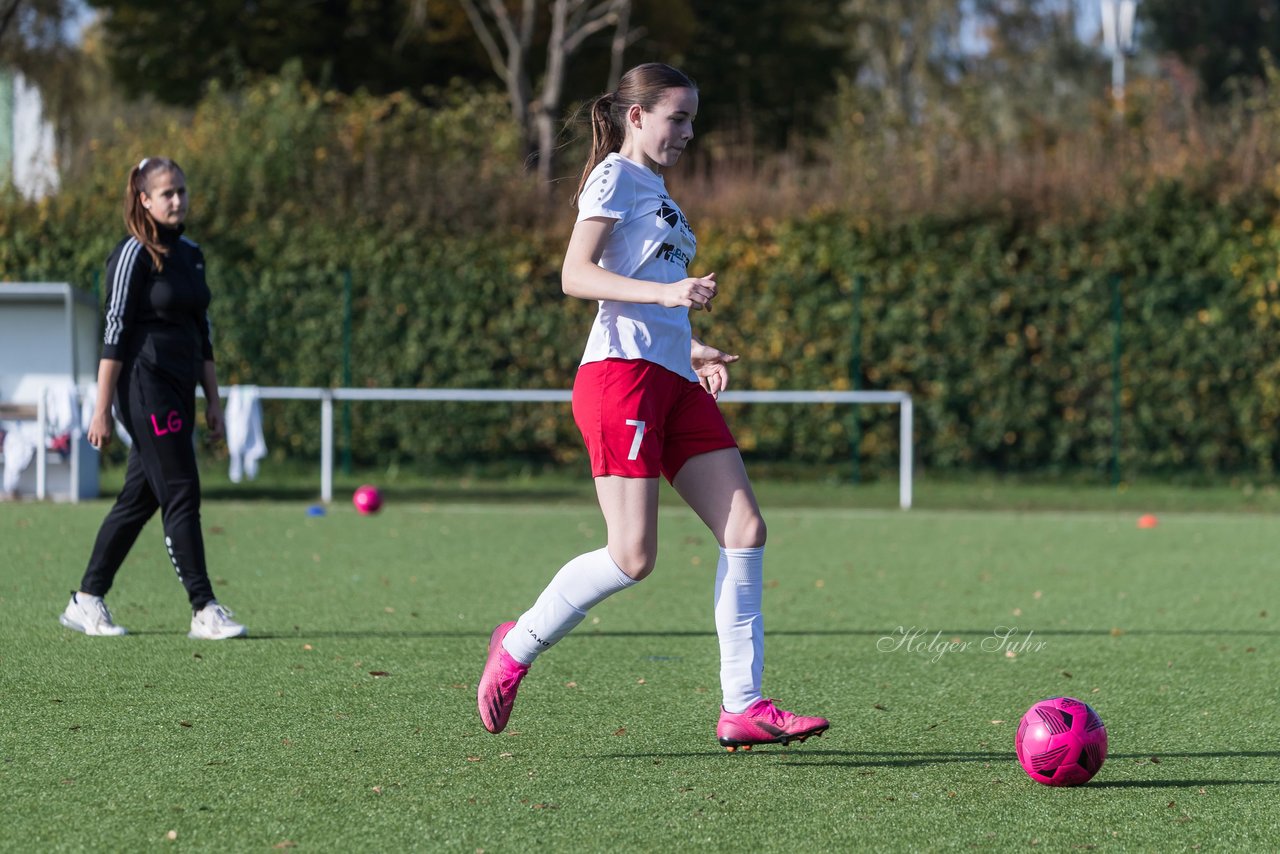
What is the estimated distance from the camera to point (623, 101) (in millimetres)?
4145

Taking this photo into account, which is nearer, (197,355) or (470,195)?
(197,355)

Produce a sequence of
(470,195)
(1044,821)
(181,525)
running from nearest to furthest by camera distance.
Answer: (1044,821) < (181,525) < (470,195)

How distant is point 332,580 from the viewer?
26.9ft

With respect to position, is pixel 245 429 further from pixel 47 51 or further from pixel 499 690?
pixel 47 51

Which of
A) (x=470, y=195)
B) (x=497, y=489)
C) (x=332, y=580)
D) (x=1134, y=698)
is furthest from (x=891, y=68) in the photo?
(x=1134, y=698)

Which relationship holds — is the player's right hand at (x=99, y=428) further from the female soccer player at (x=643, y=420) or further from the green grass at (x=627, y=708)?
the female soccer player at (x=643, y=420)

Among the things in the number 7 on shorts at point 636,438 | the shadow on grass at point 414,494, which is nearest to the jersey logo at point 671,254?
the number 7 on shorts at point 636,438

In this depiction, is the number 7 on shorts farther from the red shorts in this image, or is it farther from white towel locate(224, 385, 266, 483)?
white towel locate(224, 385, 266, 483)

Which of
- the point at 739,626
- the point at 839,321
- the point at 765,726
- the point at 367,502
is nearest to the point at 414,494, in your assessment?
the point at 367,502

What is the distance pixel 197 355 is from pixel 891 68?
31268 mm

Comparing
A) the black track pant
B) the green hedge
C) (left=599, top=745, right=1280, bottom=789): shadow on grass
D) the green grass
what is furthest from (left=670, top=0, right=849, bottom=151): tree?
(left=599, top=745, right=1280, bottom=789): shadow on grass

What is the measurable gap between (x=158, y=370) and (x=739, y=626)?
2.82 metres

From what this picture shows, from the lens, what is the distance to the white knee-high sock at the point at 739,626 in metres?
4.14

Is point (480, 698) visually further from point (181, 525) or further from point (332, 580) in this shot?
point (332, 580)
